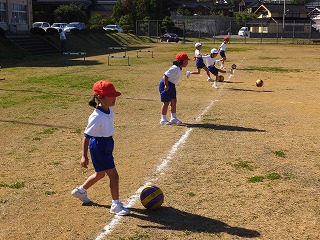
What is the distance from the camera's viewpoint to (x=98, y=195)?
5.96 metres

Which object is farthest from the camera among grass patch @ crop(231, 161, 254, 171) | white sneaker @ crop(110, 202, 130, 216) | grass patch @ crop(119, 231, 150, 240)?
grass patch @ crop(231, 161, 254, 171)

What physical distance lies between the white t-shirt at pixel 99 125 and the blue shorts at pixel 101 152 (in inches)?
3.4

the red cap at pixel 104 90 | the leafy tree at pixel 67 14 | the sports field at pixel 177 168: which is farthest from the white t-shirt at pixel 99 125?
the leafy tree at pixel 67 14

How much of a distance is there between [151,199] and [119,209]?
431mm

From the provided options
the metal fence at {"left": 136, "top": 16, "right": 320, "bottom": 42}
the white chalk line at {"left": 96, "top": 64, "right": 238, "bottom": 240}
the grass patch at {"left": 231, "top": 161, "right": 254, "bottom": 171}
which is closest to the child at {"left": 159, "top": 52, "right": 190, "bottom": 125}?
the white chalk line at {"left": 96, "top": 64, "right": 238, "bottom": 240}

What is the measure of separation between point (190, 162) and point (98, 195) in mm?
2011

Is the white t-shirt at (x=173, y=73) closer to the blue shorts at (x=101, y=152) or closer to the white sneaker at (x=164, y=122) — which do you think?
the white sneaker at (x=164, y=122)

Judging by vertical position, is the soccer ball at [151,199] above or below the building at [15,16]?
below

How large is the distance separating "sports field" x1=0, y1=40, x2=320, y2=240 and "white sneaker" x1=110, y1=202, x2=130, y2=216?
81mm

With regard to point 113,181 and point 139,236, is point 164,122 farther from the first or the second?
point 139,236

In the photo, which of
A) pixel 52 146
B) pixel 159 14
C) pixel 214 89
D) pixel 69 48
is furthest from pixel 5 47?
pixel 159 14

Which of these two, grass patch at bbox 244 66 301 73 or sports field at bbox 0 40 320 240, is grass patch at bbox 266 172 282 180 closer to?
sports field at bbox 0 40 320 240

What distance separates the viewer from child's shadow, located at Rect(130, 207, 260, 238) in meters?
4.93

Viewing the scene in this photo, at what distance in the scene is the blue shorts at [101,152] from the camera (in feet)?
17.1
